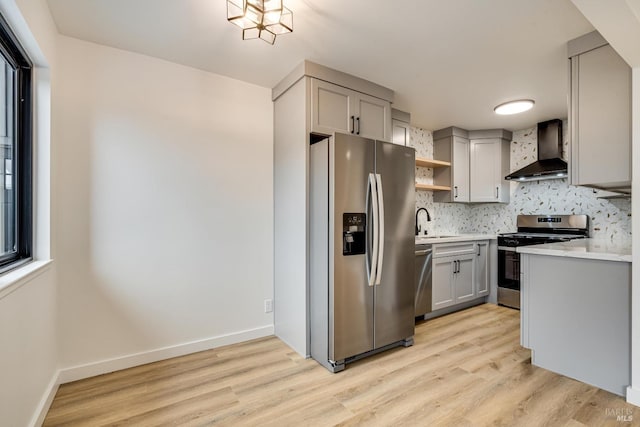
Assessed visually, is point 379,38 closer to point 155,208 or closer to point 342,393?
point 155,208

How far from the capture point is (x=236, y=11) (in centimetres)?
189

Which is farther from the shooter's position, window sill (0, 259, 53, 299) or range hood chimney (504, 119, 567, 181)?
range hood chimney (504, 119, 567, 181)

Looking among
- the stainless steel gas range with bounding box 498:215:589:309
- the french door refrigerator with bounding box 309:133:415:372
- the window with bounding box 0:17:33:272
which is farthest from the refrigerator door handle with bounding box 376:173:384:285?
the stainless steel gas range with bounding box 498:215:589:309

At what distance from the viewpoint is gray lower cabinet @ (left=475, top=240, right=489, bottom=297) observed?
399 centimetres

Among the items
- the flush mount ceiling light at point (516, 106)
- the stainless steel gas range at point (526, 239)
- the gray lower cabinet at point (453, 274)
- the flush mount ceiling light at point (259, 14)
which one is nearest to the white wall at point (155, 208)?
the flush mount ceiling light at point (259, 14)

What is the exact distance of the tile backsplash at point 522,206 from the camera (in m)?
3.55

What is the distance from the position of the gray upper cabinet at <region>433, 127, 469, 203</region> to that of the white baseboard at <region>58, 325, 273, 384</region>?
3068 mm

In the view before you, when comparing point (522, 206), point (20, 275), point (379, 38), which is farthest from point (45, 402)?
point (522, 206)

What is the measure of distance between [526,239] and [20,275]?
4674mm

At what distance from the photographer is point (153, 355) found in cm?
244

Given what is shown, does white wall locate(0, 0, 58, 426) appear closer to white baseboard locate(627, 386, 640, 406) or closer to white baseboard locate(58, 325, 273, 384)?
white baseboard locate(58, 325, 273, 384)

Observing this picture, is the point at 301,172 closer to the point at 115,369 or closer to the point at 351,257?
the point at 351,257

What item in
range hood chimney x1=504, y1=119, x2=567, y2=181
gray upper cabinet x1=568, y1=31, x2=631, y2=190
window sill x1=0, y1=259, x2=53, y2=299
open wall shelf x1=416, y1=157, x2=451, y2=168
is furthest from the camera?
open wall shelf x1=416, y1=157, x2=451, y2=168

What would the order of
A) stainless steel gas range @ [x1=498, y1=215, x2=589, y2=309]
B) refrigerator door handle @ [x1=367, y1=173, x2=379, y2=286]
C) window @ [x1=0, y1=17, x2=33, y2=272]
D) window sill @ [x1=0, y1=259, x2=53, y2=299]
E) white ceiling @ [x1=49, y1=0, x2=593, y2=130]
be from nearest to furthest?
window sill @ [x1=0, y1=259, x2=53, y2=299] → window @ [x1=0, y1=17, x2=33, y2=272] → white ceiling @ [x1=49, y1=0, x2=593, y2=130] → refrigerator door handle @ [x1=367, y1=173, x2=379, y2=286] → stainless steel gas range @ [x1=498, y1=215, x2=589, y2=309]
